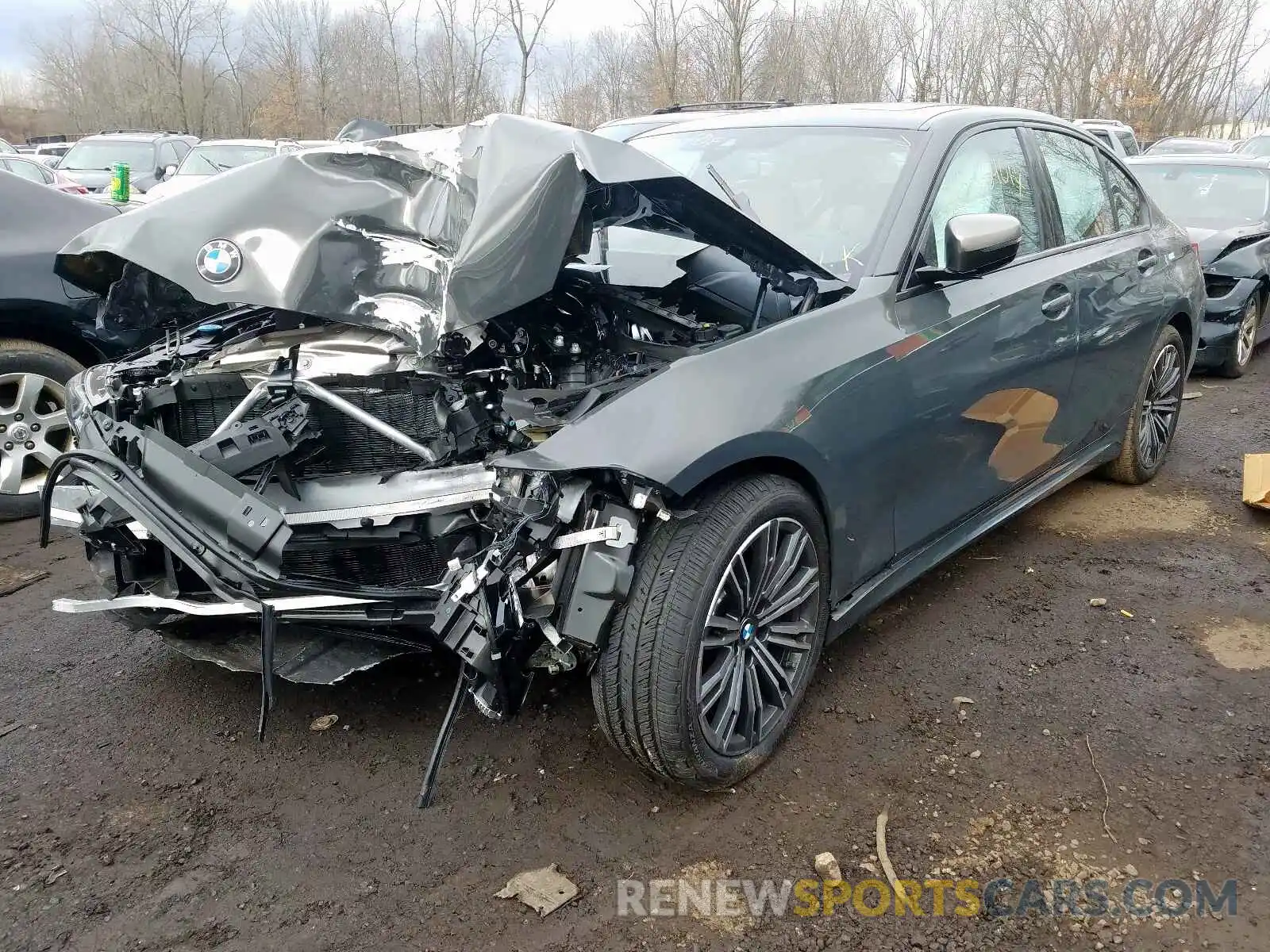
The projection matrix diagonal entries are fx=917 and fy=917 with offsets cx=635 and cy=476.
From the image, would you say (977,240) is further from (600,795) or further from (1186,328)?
(1186,328)

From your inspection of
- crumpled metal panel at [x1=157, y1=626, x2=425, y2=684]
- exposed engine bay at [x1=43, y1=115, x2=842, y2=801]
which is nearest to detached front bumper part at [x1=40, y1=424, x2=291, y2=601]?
exposed engine bay at [x1=43, y1=115, x2=842, y2=801]

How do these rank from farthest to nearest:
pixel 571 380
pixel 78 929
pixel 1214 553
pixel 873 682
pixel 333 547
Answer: pixel 1214 553 < pixel 873 682 < pixel 571 380 < pixel 333 547 < pixel 78 929

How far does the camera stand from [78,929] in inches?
78.8

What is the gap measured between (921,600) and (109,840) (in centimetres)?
279

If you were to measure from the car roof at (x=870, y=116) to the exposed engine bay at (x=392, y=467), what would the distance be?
→ 2.95 feet

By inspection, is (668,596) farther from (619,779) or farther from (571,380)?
(571,380)

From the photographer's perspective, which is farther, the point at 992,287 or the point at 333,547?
the point at 992,287

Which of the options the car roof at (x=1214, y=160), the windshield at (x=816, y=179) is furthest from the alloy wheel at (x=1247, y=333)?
the windshield at (x=816, y=179)

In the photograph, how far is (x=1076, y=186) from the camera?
3.89 m

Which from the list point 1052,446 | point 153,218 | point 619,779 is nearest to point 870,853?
point 619,779

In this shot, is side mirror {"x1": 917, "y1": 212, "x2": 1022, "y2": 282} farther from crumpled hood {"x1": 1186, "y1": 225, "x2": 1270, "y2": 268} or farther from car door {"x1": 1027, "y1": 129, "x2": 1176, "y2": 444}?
crumpled hood {"x1": 1186, "y1": 225, "x2": 1270, "y2": 268}

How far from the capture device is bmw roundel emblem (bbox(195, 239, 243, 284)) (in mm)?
2443

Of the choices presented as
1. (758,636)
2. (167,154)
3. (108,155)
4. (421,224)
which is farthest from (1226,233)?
(108,155)

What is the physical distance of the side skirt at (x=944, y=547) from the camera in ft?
9.18
